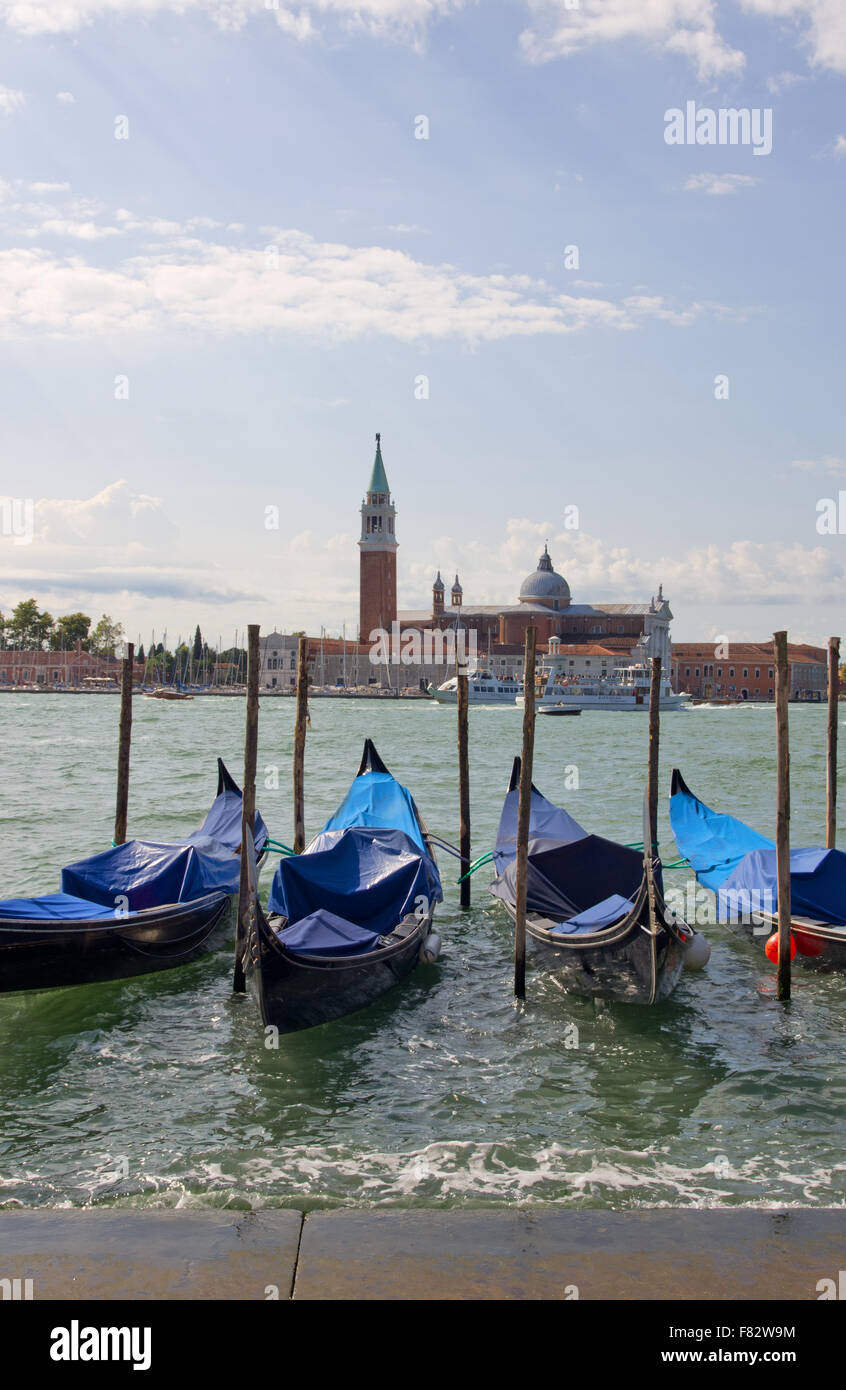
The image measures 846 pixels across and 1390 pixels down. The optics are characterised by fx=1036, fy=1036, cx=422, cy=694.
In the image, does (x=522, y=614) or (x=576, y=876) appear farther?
(x=522, y=614)

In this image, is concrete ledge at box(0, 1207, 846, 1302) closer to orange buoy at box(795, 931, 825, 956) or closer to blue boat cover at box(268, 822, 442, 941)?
blue boat cover at box(268, 822, 442, 941)

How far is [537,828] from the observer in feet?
33.2

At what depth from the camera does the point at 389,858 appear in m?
8.34

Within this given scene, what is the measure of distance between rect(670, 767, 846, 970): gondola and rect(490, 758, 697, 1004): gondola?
87cm

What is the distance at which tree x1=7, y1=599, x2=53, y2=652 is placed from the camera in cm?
8650

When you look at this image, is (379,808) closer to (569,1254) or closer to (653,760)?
(653,760)

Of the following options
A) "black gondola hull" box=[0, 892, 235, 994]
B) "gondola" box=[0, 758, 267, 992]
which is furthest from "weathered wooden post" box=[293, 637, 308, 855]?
"black gondola hull" box=[0, 892, 235, 994]

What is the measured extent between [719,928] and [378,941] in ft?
12.0

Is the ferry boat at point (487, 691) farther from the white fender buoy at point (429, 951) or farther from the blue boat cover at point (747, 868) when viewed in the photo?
the white fender buoy at point (429, 951)

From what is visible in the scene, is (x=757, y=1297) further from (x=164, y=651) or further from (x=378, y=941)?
(x=164, y=651)

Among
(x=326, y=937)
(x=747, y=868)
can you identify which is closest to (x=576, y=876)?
(x=747, y=868)

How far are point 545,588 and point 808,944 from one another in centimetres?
8843

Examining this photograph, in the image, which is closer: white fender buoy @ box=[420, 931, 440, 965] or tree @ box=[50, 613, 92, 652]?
white fender buoy @ box=[420, 931, 440, 965]
